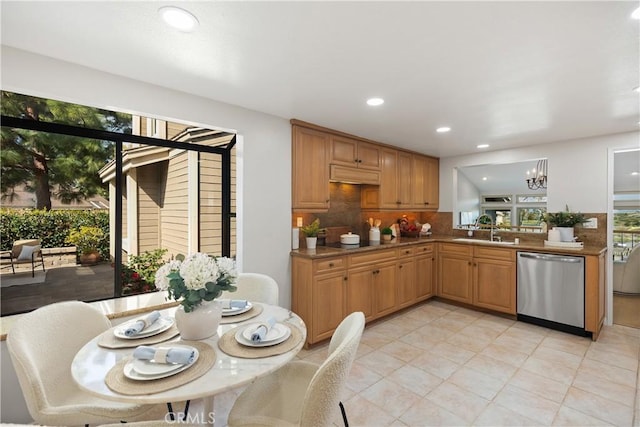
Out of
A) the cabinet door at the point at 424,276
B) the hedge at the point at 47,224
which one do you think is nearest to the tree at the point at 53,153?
the hedge at the point at 47,224

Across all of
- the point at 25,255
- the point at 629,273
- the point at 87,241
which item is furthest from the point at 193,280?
the point at 629,273

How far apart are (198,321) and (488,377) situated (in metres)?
2.40

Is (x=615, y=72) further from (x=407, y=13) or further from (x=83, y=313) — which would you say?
(x=83, y=313)

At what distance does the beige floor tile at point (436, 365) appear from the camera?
256cm

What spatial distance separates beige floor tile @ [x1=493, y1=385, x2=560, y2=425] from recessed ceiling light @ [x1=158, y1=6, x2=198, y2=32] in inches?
121

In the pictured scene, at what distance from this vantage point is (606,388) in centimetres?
231

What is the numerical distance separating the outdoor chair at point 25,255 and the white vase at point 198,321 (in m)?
1.48

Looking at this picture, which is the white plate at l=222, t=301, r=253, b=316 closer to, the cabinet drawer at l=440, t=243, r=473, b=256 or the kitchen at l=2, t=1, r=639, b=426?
the kitchen at l=2, t=1, r=639, b=426

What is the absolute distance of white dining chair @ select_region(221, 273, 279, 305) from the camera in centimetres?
223

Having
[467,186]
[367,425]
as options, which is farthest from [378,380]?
[467,186]

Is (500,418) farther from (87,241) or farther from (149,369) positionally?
(87,241)

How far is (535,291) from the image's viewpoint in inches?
140

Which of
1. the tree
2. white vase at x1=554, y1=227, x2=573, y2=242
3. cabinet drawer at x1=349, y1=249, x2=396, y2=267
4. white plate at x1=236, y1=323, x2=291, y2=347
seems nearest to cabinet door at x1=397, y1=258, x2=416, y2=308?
cabinet drawer at x1=349, y1=249, x2=396, y2=267

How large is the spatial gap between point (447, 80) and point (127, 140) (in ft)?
8.06
